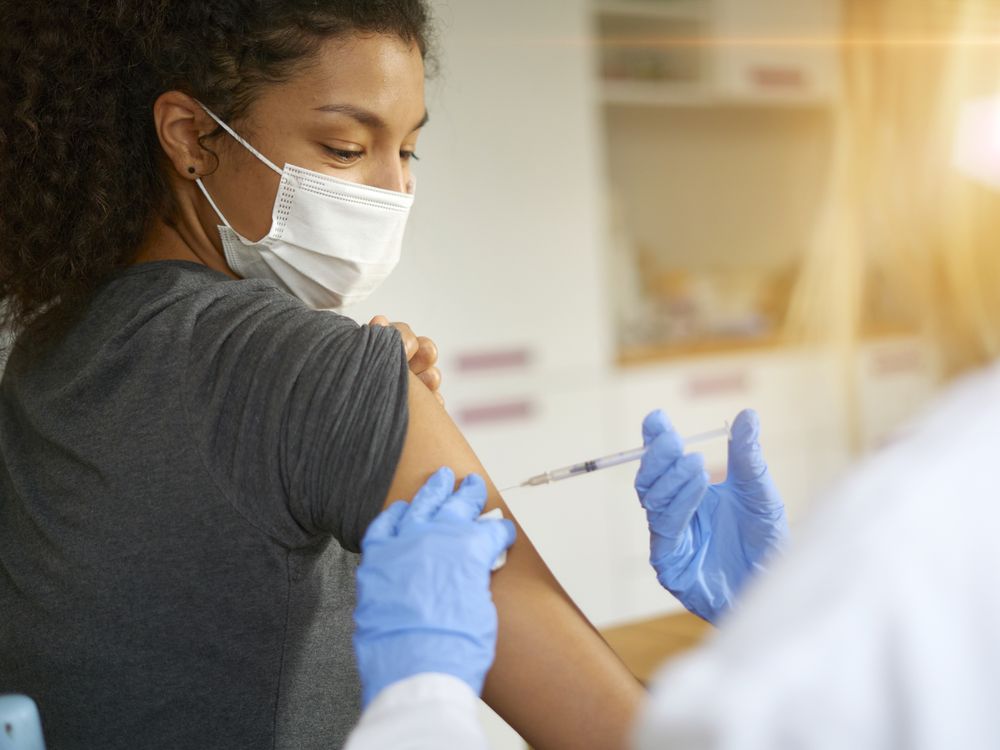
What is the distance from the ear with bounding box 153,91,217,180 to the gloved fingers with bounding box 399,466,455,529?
460mm

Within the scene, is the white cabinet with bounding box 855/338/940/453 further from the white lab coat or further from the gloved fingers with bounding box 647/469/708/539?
the white lab coat

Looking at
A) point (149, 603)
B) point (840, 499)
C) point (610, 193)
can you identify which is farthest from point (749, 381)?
point (840, 499)

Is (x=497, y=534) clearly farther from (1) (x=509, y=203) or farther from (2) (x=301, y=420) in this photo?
(1) (x=509, y=203)

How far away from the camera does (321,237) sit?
3.61 feet

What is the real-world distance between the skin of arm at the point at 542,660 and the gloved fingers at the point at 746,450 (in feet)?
0.87

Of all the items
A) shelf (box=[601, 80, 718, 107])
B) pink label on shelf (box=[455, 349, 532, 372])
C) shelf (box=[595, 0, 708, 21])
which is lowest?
pink label on shelf (box=[455, 349, 532, 372])

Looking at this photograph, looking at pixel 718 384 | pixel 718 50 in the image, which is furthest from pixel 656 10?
pixel 718 384

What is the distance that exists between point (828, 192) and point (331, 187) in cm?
353

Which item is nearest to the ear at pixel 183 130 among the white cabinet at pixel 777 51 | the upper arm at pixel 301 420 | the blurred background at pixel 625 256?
the upper arm at pixel 301 420

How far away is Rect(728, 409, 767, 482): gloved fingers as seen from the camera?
3.29 ft

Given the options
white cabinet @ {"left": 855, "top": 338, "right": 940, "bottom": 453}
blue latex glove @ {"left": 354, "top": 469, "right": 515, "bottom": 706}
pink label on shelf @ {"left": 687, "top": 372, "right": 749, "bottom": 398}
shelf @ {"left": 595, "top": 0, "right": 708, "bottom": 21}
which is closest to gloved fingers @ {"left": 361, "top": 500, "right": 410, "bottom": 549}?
blue latex glove @ {"left": 354, "top": 469, "right": 515, "bottom": 706}

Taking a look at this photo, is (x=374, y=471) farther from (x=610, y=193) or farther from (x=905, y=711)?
(x=610, y=193)

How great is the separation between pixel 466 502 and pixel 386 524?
67 millimetres

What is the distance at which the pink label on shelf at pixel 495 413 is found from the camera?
9.98 feet
